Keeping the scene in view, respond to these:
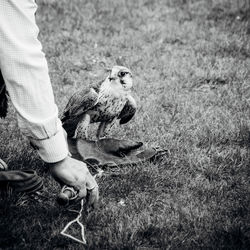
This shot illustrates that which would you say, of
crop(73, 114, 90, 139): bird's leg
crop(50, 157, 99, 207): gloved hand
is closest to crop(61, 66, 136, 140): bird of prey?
crop(73, 114, 90, 139): bird's leg

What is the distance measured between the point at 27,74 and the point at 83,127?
1.48 meters

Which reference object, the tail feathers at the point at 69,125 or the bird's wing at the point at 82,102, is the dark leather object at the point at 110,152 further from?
the bird's wing at the point at 82,102

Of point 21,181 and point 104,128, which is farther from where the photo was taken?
point 104,128

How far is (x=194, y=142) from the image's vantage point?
374cm

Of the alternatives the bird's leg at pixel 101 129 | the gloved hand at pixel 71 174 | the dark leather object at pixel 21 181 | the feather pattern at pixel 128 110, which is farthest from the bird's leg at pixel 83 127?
the gloved hand at pixel 71 174

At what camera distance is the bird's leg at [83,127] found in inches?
129

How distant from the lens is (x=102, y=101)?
3184mm

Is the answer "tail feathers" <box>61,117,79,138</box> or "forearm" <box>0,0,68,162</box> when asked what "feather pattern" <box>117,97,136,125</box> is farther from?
"forearm" <box>0,0,68,162</box>

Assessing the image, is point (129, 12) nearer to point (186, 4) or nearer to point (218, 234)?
point (186, 4)

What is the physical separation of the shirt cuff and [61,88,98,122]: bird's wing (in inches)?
45.4

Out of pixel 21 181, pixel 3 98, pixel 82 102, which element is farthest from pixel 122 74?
pixel 21 181

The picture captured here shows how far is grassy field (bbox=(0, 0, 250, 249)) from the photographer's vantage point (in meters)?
2.60

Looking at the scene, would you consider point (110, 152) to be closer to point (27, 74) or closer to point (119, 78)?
point (119, 78)

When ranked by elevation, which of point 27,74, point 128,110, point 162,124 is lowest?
point 162,124
